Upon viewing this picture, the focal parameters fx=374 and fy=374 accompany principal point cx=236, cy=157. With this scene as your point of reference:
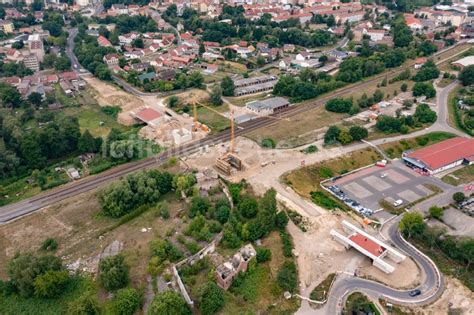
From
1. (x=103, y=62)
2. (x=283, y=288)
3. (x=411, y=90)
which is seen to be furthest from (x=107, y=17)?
(x=283, y=288)

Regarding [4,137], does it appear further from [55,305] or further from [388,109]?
[388,109]

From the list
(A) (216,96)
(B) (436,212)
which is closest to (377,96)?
(A) (216,96)

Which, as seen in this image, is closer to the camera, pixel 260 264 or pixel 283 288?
pixel 283 288

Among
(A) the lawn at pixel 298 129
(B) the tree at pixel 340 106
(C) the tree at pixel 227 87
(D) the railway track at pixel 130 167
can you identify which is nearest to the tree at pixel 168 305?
(D) the railway track at pixel 130 167

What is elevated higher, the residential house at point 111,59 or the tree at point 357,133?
the residential house at point 111,59

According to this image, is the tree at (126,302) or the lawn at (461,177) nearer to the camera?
the tree at (126,302)

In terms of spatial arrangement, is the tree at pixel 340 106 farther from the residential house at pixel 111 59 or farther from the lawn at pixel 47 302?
the residential house at pixel 111 59
